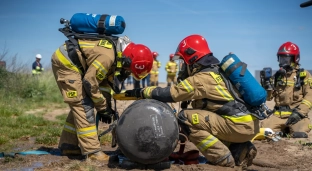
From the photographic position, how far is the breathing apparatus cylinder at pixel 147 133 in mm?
4703

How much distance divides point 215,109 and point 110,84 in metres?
1.66

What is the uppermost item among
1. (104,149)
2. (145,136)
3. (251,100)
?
(251,100)

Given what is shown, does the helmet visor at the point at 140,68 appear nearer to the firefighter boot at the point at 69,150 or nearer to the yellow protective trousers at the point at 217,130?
the yellow protective trousers at the point at 217,130

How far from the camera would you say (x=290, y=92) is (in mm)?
8602

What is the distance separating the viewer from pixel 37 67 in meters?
18.4

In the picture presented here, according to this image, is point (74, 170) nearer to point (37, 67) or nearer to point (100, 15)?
point (100, 15)

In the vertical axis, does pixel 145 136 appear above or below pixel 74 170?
above

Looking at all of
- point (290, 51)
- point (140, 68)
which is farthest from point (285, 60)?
point (140, 68)

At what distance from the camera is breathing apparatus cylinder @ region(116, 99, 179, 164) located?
4.70 meters

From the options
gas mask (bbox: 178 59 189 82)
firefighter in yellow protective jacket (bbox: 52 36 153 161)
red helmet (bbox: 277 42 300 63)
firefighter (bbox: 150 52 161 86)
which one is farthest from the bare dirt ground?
firefighter (bbox: 150 52 161 86)

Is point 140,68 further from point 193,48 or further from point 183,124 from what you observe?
point 183,124

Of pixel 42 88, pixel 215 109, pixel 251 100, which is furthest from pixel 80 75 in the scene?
pixel 42 88

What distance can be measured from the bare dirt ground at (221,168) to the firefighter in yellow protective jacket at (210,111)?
30 centimetres

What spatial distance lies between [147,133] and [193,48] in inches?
55.3
